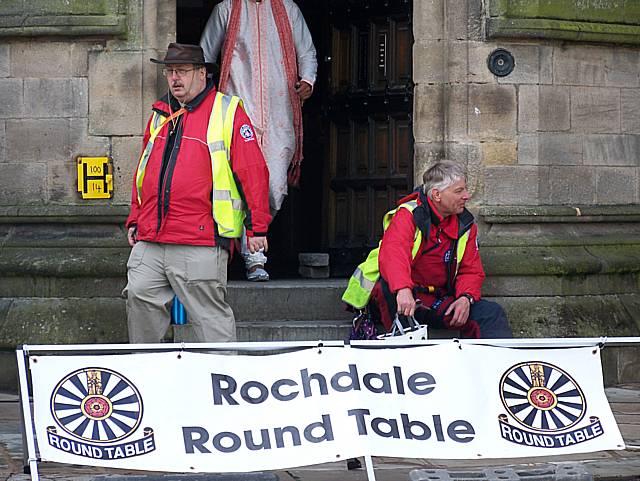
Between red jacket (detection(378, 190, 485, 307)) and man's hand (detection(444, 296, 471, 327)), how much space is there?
0.08 meters

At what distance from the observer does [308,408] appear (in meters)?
5.88

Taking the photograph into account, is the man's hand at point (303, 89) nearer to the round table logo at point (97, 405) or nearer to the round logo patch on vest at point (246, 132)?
the round logo patch on vest at point (246, 132)

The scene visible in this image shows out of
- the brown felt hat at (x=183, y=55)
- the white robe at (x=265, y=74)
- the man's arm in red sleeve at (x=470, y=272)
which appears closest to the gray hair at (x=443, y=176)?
the man's arm in red sleeve at (x=470, y=272)

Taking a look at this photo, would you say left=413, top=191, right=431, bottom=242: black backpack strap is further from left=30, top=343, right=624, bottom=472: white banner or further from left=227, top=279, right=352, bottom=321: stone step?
left=30, top=343, right=624, bottom=472: white banner

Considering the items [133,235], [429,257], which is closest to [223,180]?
[133,235]

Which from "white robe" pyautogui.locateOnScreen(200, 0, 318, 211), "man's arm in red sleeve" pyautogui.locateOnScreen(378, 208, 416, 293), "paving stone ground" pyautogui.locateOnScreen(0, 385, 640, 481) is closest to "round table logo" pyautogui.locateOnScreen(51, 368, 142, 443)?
"paving stone ground" pyautogui.locateOnScreen(0, 385, 640, 481)

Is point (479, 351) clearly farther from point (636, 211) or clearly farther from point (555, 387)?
point (636, 211)

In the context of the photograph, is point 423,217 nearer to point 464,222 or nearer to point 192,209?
point 464,222

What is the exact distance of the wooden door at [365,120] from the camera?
9.95 m

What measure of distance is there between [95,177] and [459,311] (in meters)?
2.65

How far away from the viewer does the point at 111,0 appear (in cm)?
897

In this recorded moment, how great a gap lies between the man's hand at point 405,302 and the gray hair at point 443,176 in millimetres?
628

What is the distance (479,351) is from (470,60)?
340 cm

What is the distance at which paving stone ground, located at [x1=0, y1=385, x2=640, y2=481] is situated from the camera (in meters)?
6.04
